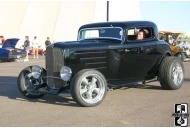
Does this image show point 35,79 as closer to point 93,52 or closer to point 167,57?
point 93,52

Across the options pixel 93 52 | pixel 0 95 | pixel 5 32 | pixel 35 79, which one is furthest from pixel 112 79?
pixel 5 32

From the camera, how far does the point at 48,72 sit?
23.7 ft

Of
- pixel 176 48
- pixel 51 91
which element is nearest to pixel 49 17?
pixel 176 48

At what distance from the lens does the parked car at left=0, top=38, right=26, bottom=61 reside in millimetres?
19438

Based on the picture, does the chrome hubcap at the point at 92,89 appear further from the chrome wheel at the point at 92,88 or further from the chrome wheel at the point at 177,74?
the chrome wheel at the point at 177,74

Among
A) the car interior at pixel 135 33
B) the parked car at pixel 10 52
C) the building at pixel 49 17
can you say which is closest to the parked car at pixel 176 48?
the parked car at pixel 10 52

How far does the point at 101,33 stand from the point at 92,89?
1.90 m

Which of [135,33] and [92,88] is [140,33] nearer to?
[135,33]

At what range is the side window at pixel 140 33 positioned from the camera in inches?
307

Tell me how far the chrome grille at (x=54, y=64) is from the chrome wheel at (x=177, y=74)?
10.1 feet

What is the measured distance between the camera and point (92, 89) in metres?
6.43

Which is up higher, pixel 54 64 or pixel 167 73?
pixel 54 64

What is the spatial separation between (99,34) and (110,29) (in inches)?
12.2

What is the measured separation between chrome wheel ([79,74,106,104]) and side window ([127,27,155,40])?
1687 mm
